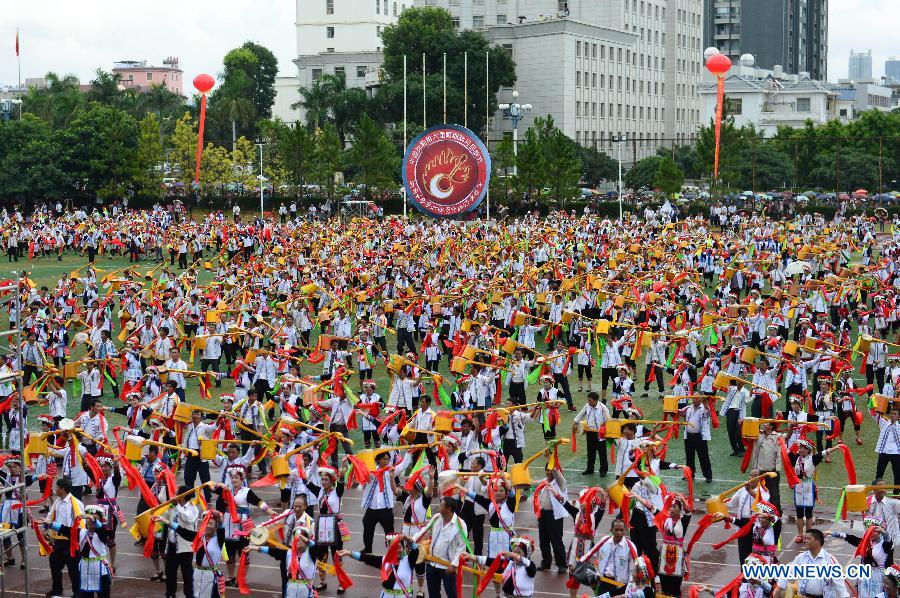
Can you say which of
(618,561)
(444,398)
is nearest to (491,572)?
(618,561)

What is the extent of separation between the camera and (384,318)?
24.8m

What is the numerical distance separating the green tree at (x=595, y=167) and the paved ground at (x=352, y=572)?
6792cm

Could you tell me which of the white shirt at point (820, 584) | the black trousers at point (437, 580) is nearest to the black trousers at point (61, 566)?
the black trousers at point (437, 580)

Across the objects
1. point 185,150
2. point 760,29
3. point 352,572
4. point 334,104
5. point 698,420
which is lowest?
point 352,572

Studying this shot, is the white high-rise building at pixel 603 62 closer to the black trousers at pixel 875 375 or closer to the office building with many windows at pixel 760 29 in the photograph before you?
the office building with many windows at pixel 760 29

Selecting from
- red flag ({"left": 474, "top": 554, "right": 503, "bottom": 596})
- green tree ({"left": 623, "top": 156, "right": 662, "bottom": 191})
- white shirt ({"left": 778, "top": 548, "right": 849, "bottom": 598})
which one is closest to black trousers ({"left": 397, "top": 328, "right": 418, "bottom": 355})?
red flag ({"left": 474, "top": 554, "right": 503, "bottom": 596})

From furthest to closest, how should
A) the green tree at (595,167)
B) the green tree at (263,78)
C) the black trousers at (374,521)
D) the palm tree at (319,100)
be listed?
the green tree at (263,78)
the palm tree at (319,100)
the green tree at (595,167)
the black trousers at (374,521)

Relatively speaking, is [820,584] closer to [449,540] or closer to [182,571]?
[449,540]

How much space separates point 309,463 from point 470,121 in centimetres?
7462

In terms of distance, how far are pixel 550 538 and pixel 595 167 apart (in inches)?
2749

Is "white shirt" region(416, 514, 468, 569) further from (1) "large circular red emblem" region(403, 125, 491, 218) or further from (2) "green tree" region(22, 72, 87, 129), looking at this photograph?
(2) "green tree" region(22, 72, 87, 129)

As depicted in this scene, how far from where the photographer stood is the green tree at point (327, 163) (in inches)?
2518

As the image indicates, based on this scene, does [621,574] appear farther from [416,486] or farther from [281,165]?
[281,165]

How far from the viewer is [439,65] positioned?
8781cm
